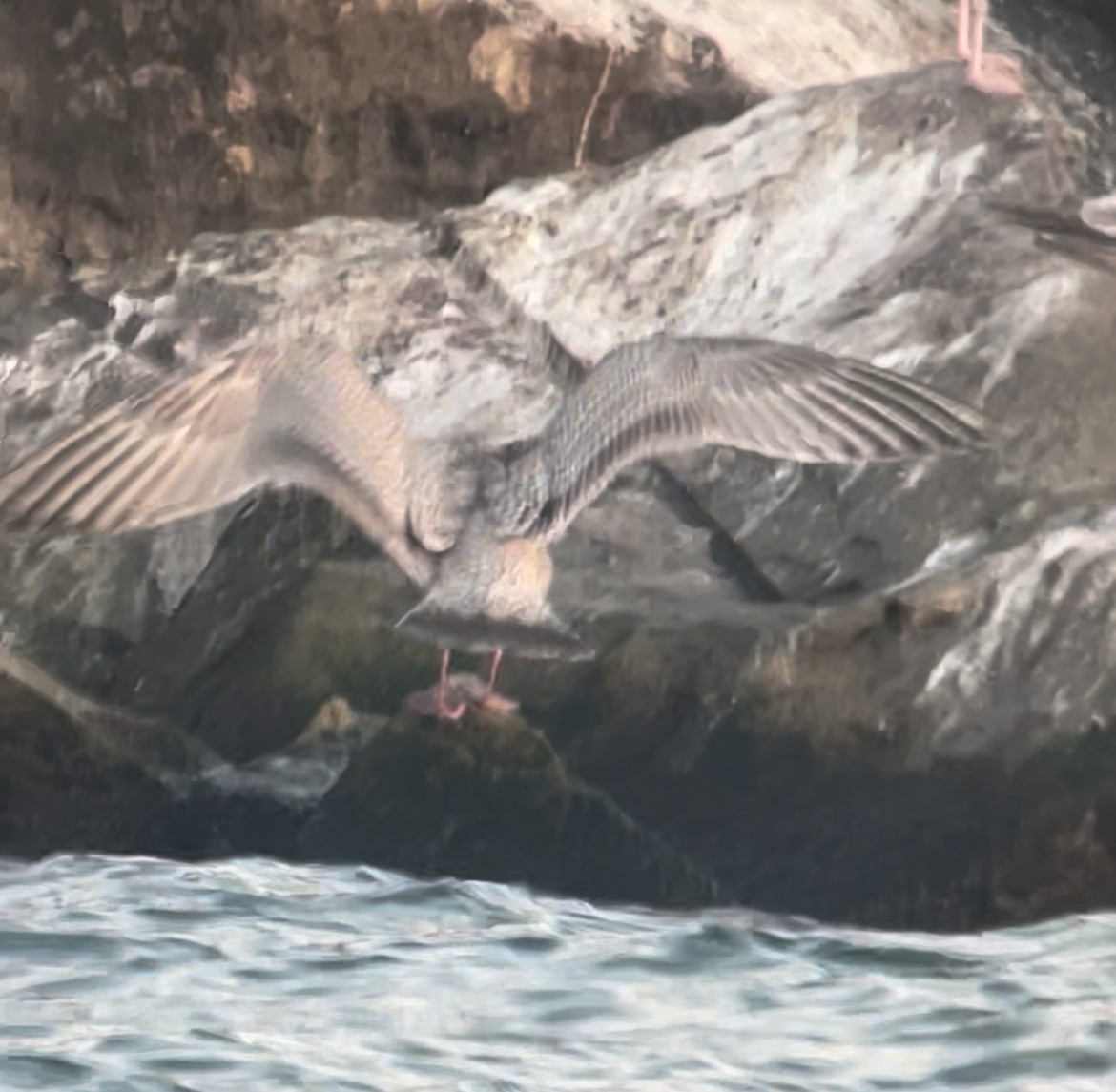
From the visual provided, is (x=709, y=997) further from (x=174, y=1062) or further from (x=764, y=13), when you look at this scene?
(x=764, y=13)

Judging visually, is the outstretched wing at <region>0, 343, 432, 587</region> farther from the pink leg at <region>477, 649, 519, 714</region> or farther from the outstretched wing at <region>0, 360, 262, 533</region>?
the pink leg at <region>477, 649, 519, 714</region>

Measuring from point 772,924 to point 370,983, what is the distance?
2.10ft

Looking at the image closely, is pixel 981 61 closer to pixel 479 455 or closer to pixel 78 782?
pixel 479 455

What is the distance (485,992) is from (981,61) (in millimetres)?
1707

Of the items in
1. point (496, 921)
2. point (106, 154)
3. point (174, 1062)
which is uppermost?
point (106, 154)

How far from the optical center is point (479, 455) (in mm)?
3623

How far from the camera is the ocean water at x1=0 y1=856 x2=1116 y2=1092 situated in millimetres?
3123

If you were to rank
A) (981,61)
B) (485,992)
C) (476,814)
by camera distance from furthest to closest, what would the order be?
(981,61), (476,814), (485,992)

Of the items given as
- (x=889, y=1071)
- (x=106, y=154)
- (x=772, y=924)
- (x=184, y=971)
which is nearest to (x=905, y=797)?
(x=772, y=924)

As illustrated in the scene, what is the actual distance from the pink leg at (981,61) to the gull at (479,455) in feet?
1.74

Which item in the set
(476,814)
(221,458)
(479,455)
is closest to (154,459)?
(221,458)

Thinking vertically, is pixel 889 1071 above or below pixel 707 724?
below

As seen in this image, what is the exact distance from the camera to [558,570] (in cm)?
358

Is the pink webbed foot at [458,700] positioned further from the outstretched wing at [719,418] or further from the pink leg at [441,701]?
the outstretched wing at [719,418]
